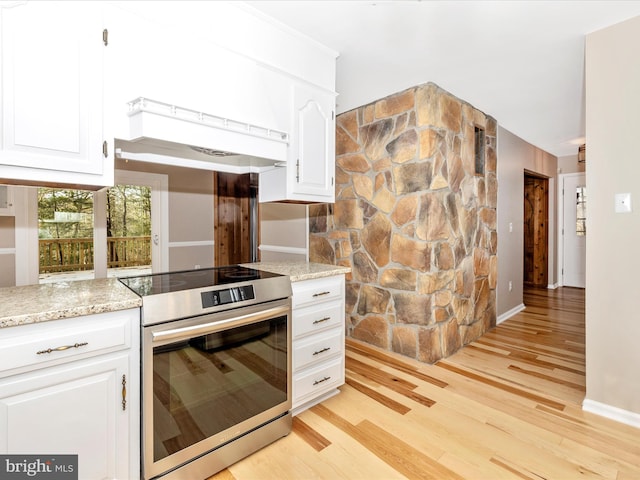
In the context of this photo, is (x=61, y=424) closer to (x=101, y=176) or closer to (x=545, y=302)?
(x=101, y=176)

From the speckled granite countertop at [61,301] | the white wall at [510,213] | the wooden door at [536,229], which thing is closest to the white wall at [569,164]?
the wooden door at [536,229]

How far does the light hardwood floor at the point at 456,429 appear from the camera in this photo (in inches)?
67.6

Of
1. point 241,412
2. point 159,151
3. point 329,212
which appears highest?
point 159,151

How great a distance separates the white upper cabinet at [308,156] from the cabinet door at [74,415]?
1.39 m

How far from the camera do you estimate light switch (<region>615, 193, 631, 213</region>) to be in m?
2.04

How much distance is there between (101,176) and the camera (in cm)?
160

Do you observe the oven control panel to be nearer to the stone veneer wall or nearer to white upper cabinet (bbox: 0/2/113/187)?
white upper cabinet (bbox: 0/2/113/187)

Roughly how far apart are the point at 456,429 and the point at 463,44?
2.52m

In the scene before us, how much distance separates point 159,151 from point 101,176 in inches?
19.2

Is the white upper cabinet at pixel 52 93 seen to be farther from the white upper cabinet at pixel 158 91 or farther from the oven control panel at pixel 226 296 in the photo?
the oven control panel at pixel 226 296

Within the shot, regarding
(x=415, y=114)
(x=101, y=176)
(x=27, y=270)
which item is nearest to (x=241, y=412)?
(x=101, y=176)

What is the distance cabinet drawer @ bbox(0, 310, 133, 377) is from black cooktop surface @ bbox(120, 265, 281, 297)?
0.17 metres

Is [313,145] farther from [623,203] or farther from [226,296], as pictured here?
[623,203]

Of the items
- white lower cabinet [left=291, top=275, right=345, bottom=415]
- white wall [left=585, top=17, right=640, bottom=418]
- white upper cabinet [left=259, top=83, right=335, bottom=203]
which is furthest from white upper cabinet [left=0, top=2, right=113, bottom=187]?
white wall [left=585, top=17, right=640, bottom=418]
